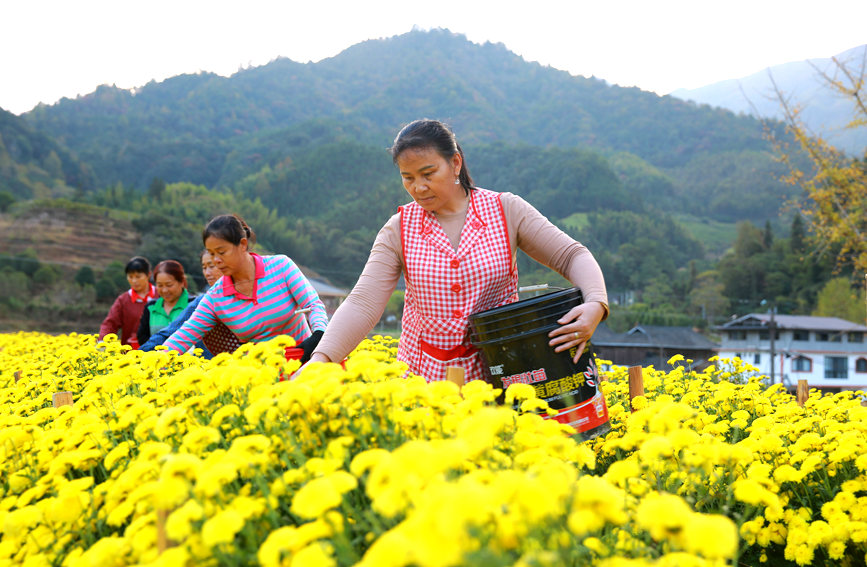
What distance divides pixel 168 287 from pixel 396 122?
129m

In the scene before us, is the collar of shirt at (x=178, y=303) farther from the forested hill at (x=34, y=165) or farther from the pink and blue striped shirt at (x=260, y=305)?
the forested hill at (x=34, y=165)

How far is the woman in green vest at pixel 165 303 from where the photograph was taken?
5988 mm

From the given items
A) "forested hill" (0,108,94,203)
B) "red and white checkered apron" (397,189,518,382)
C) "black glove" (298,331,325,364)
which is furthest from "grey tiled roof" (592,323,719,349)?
"forested hill" (0,108,94,203)

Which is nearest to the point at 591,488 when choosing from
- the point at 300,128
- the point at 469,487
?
the point at 469,487

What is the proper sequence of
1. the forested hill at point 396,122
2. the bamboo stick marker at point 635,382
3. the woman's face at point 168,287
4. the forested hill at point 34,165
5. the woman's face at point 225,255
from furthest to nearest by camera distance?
the forested hill at point 396,122
the forested hill at point 34,165
the woman's face at point 168,287
the woman's face at point 225,255
the bamboo stick marker at point 635,382

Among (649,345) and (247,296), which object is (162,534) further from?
(649,345)

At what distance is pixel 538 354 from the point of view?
2.62m

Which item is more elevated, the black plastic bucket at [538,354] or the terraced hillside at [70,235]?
the black plastic bucket at [538,354]

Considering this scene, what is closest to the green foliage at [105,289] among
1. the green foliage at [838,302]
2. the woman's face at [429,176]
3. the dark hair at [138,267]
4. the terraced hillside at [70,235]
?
the terraced hillside at [70,235]

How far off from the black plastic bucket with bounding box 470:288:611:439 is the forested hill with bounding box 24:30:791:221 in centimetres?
9140

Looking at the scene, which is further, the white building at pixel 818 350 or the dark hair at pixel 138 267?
the white building at pixel 818 350

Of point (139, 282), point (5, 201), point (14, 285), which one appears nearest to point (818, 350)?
point (139, 282)

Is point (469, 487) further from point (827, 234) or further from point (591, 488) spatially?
point (827, 234)

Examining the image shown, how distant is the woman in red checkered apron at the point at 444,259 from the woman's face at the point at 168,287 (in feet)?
12.0
